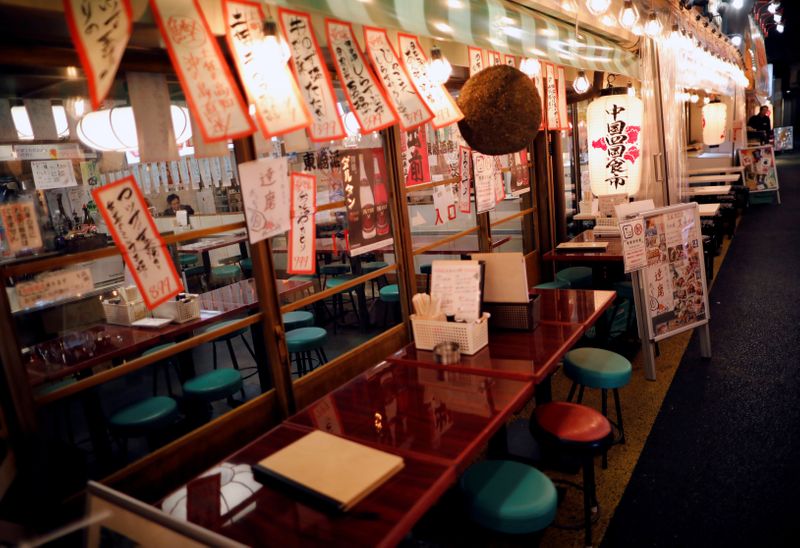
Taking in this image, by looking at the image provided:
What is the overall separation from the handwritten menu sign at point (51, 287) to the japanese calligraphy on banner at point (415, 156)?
290 centimetres

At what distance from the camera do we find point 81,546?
Result: 1681mm

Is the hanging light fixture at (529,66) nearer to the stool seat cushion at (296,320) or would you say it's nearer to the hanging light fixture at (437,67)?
the hanging light fixture at (437,67)

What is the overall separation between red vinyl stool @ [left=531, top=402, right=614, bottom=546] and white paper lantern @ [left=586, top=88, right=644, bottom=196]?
4427 mm

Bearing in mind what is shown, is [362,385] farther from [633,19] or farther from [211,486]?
[633,19]

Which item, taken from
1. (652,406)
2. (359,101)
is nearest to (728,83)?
(652,406)

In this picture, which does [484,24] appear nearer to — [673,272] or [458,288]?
[458,288]

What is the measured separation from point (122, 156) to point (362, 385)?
316 cm

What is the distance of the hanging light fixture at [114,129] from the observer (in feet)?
13.8

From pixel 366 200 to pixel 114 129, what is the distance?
204 cm

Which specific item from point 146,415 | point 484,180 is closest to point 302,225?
point 146,415

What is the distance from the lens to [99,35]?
228cm

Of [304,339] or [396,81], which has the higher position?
[396,81]

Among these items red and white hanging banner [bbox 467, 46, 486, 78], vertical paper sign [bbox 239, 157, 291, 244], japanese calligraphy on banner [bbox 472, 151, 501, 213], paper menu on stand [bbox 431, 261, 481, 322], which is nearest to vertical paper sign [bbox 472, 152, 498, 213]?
japanese calligraphy on banner [bbox 472, 151, 501, 213]

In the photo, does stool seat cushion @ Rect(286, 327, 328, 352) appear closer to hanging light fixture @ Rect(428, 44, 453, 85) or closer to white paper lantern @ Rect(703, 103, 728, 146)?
hanging light fixture @ Rect(428, 44, 453, 85)
